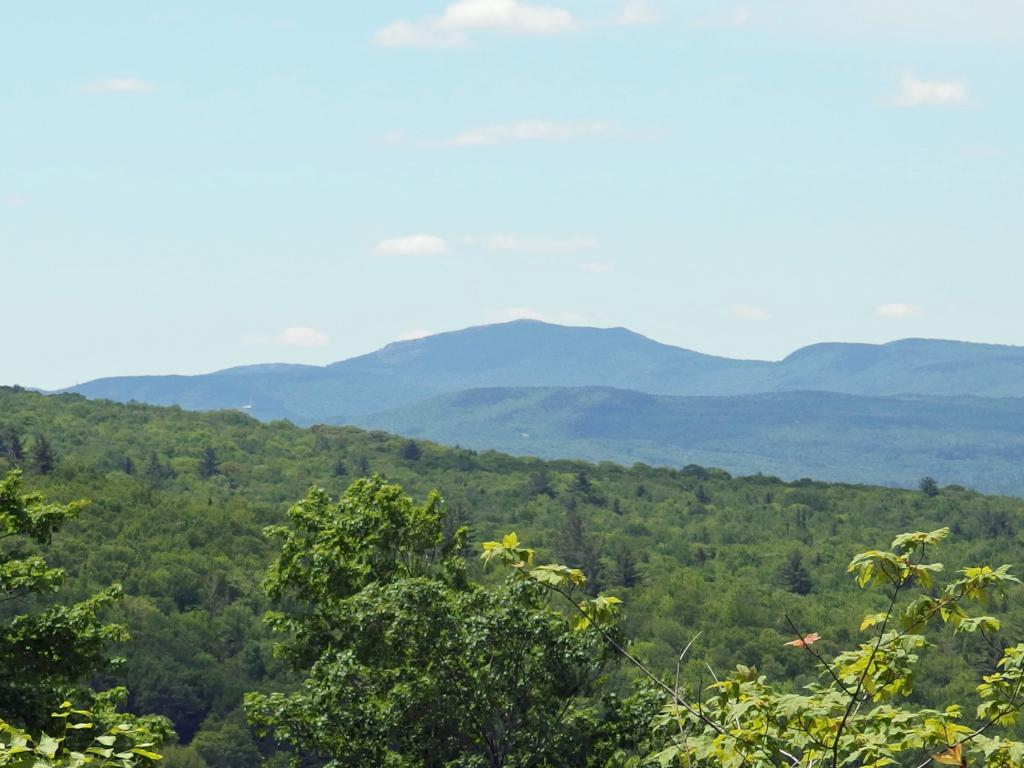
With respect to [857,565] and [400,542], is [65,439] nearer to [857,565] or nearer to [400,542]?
[400,542]

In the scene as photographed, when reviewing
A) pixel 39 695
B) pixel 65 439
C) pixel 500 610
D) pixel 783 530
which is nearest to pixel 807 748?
pixel 39 695

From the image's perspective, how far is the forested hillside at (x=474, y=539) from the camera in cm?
9021

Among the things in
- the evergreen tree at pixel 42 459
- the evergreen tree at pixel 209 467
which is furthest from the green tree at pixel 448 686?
the evergreen tree at pixel 209 467

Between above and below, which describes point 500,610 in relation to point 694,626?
above

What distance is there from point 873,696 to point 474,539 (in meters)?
110

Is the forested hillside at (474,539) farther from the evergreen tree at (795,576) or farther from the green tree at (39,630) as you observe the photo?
the green tree at (39,630)

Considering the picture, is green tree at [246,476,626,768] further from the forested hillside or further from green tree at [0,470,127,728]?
green tree at [0,470,127,728]

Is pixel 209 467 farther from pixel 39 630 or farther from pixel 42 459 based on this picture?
pixel 39 630

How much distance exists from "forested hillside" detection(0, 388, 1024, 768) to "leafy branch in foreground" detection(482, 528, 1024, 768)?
48.2ft

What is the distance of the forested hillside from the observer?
296 ft

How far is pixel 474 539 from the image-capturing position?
120688 mm

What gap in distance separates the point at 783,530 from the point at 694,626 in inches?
2201

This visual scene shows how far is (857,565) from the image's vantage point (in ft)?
34.1

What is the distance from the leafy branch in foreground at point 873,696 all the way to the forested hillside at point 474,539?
14.7 m
